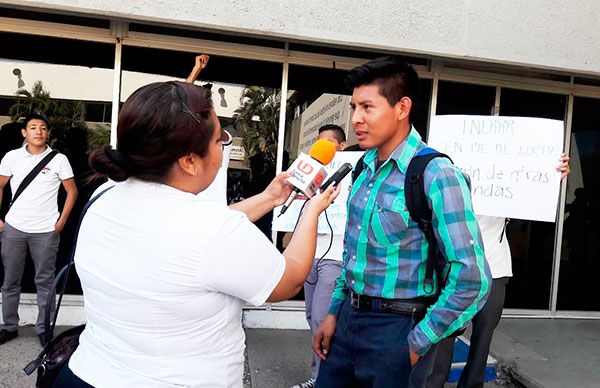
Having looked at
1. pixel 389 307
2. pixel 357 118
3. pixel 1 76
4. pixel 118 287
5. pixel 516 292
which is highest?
pixel 1 76

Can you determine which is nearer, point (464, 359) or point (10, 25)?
point (464, 359)

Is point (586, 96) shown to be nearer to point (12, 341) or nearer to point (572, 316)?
point (572, 316)

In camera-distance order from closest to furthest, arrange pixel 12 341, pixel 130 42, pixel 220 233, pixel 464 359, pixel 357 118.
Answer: pixel 220 233
pixel 357 118
pixel 464 359
pixel 12 341
pixel 130 42

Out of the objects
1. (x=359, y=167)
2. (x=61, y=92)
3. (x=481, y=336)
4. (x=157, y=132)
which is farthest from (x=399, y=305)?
(x=61, y=92)

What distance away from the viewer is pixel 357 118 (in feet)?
7.18

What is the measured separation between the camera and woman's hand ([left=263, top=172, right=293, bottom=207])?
2230 millimetres

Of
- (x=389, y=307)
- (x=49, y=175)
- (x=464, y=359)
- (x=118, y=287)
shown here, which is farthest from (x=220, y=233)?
(x=49, y=175)

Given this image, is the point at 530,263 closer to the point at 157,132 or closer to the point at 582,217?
the point at 582,217

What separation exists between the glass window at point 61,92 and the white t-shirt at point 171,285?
4.33 m

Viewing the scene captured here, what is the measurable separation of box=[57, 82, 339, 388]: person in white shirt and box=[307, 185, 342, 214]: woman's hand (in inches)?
12.2

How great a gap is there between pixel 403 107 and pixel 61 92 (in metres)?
4.42

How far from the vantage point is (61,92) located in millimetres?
5379

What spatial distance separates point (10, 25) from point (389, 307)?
4.87m

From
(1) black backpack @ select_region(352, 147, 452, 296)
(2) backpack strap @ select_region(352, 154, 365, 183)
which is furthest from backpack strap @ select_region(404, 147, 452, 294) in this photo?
(2) backpack strap @ select_region(352, 154, 365, 183)
